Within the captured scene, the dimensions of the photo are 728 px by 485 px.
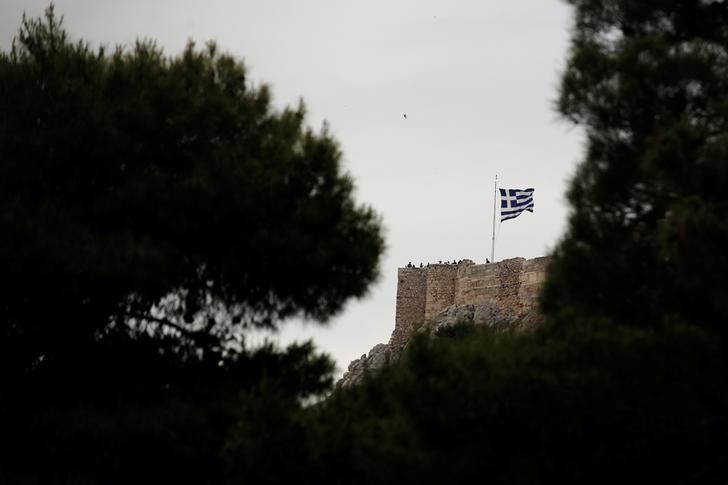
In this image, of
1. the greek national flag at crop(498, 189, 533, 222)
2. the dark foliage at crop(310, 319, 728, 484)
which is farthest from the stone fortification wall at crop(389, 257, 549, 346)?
the dark foliage at crop(310, 319, 728, 484)

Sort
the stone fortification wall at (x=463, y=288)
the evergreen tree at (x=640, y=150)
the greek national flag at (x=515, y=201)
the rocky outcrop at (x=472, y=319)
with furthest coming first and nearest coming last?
the stone fortification wall at (x=463, y=288)
the greek national flag at (x=515, y=201)
the rocky outcrop at (x=472, y=319)
the evergreen tree at (x=640, y=150)

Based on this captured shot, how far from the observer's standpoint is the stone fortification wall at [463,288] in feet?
119

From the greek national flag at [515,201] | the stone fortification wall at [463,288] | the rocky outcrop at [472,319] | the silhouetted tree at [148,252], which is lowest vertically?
the silhouetted tree at [148,252]

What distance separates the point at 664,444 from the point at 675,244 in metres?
1.62

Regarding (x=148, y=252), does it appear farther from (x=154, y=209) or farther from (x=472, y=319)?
(x=472, y=319)

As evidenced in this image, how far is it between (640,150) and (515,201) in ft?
75.4

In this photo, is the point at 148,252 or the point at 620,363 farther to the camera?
the point at 148,252

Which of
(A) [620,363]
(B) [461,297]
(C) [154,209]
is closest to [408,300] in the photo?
(B) [461,297]

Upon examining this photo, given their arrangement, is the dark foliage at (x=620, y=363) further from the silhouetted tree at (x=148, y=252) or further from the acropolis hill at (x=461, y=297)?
the acropolis hill at (x=461, y=297)

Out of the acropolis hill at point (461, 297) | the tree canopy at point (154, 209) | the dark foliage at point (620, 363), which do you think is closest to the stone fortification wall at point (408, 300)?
the acropolis hill at point (461, 297)

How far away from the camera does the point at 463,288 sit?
38500 mm

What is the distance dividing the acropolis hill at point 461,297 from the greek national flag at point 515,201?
1.65 metres

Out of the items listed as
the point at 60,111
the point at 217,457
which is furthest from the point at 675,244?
the point at 60,111

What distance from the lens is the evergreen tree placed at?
1108 cm
